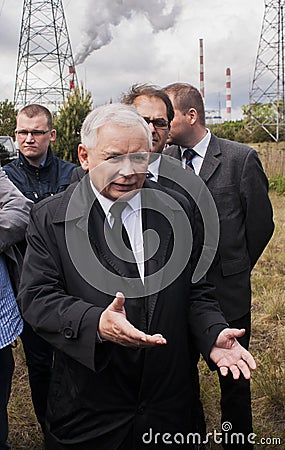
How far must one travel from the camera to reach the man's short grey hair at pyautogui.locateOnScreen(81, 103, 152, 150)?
1889 millimetres

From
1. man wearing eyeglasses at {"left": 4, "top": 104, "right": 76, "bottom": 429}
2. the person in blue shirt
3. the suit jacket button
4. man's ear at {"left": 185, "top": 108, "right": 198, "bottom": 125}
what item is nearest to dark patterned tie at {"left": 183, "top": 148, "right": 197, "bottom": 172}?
man's ear at {"left": 185, "top": 108, "right": 198, "bottom": 125}

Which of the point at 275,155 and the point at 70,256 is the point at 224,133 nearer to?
the point at 275,155

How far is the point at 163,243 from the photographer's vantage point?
1.94 metres

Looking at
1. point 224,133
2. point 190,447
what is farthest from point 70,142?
point 224,133

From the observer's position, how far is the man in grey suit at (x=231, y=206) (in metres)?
2.93

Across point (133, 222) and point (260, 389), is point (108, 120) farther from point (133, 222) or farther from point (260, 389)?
point (260, 389)

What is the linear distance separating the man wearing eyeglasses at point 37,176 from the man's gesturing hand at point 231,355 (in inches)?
65.5

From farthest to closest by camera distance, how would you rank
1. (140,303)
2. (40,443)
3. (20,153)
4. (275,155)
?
(275,155), (20,153), (40,443), (140,303)

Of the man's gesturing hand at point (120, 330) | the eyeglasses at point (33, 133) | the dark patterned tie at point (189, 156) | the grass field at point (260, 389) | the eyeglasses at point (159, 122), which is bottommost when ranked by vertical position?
the grass field at point (260, 389)

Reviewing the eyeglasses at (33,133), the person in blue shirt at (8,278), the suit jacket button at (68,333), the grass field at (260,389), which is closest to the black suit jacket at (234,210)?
the grass field at (260,389)

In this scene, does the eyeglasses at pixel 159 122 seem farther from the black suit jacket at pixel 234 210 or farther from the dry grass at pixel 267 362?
the dry grass at pixel 267 362

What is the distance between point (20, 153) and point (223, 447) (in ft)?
6.94

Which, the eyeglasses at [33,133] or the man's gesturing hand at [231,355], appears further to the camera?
the eyeglasses at [33,133]

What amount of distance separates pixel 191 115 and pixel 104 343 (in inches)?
63.6
